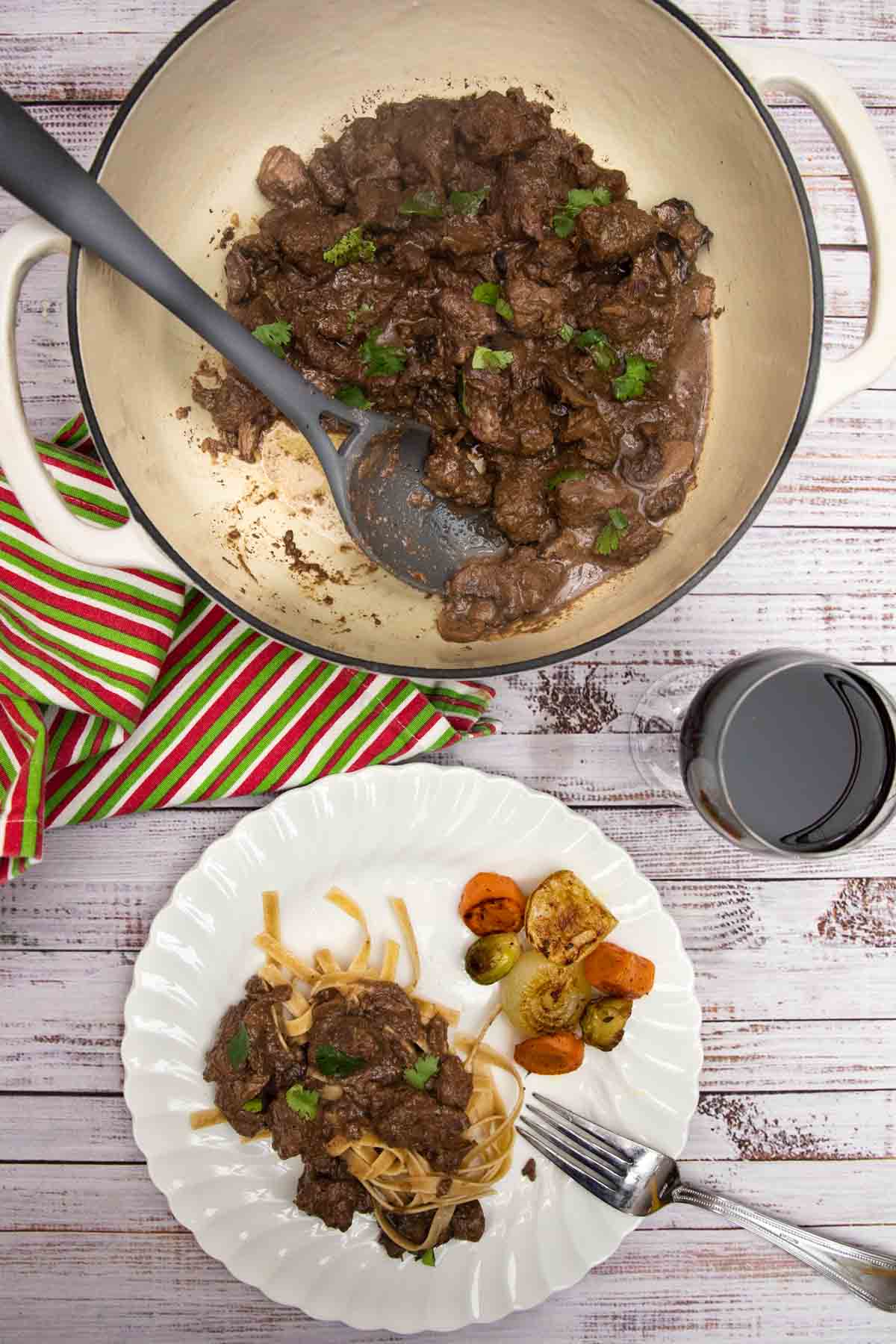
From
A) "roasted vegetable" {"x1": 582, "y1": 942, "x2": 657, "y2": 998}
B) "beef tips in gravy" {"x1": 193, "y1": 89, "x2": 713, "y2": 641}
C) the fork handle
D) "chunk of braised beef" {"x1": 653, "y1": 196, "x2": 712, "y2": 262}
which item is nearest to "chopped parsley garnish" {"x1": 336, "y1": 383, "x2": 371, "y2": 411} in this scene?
"beef tips in gravy" {"x1": 193, "y1": 89, "x2": 713, "y2": 641}

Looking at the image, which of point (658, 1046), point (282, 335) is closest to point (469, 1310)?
point (658, 1046)

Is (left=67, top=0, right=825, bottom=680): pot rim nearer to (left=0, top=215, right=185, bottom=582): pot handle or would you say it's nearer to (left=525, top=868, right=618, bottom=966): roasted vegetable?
(left=0, top=215, right=185, bottom=582): pot handle

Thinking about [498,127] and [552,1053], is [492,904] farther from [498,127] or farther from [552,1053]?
[498,127]

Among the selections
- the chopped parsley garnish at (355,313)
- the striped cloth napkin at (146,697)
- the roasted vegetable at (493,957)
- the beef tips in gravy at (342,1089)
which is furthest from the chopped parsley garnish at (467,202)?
the beef tips in gravy at (342,1089)

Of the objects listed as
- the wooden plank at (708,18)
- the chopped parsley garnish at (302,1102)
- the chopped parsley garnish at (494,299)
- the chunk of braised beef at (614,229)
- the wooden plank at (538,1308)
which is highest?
the wooden plank at (708,18)

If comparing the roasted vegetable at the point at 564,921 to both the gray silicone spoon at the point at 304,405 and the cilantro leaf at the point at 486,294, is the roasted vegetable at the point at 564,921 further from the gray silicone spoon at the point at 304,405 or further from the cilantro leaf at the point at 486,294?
the cilantro leaf at the point at 486,294

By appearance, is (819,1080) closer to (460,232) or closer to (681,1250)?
(681,1250)
